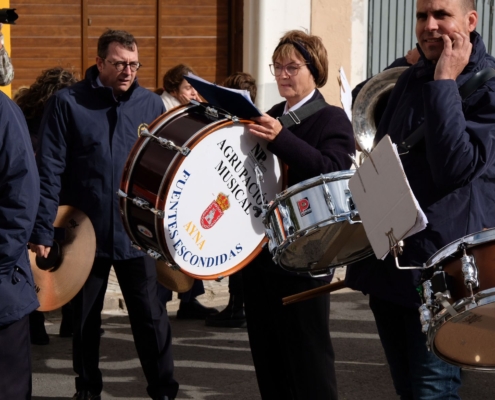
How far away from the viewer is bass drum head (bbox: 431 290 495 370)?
9.07 feet

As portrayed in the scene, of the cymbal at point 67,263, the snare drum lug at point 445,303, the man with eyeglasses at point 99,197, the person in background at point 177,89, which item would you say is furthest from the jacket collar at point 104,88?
the snare drum lug at point 445,303

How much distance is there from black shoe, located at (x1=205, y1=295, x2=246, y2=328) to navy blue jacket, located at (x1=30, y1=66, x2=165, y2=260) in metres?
1.87

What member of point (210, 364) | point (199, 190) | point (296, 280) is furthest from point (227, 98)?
point (210, 364)

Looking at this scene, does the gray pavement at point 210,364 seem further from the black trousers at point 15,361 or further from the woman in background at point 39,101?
the black trousers at point 15,361

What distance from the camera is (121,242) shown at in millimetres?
5000

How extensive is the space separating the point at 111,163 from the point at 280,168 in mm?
1298

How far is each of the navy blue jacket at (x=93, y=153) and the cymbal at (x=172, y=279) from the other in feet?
2.42

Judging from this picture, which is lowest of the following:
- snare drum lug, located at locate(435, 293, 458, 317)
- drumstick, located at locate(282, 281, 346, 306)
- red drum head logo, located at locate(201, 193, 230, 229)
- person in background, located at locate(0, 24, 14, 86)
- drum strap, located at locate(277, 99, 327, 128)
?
drumstick, located at locate(282, 281, 346, 306)

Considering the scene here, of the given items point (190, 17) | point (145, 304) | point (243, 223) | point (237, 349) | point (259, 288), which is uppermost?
point (190, 17)

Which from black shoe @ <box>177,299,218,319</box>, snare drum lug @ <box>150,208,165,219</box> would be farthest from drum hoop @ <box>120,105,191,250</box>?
black shoe @ <box>177,299,218,319</box>

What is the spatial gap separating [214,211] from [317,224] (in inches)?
22.3

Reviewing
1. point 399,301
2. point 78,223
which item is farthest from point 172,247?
point 78,223

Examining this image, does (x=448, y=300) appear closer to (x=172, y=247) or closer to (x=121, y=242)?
(x=172, y=247)

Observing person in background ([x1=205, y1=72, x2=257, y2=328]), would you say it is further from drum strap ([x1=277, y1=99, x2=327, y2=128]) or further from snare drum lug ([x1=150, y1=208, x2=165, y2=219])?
snare drum lug ([x1=150, y1=208, x2=165, y2=219])
